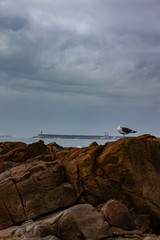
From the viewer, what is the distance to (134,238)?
724 centimetres

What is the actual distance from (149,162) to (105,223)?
10.3ft

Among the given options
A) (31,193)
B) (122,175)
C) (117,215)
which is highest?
(122,175)

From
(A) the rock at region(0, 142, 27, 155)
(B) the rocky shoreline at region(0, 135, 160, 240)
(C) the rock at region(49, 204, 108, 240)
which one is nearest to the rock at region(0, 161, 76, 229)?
(B) the rocky shoreline at region(0, 135, 160, 240)

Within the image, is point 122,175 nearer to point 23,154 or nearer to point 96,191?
point 96,191

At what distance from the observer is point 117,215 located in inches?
302

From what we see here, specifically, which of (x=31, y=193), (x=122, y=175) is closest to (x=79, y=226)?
(x=122, y=175)

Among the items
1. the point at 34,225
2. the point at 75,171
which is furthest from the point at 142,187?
the point at 34,225

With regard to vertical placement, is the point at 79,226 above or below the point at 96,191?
below

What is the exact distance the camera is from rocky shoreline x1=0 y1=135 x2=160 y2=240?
7.70 metres

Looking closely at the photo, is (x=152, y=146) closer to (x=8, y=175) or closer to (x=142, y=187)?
(x=142, y=187)

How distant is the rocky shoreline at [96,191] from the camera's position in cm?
770

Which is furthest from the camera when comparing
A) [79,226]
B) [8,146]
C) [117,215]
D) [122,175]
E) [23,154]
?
[8,146]

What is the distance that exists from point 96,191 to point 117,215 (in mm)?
1796

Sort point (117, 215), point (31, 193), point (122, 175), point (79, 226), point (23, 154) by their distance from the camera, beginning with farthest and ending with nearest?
point (23, 154) < point (31, 193) < point (122, 175) < point (117, 215) < point (79, 226)
